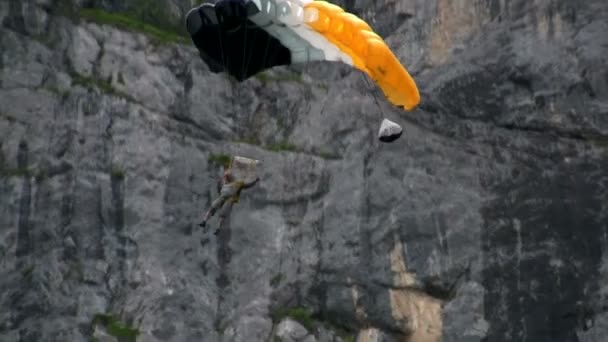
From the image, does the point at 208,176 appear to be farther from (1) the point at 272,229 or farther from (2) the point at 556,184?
(2) the point at 556,184

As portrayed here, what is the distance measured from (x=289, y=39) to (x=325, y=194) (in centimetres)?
575

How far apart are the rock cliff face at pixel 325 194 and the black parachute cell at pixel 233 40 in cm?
506

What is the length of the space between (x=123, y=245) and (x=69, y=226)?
1.14m

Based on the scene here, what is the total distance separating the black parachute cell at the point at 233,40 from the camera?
1597 cm

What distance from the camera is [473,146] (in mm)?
21203

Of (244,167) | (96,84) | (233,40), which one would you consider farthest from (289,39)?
(96,84)

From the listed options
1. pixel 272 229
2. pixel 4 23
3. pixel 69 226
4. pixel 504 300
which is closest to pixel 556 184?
pixel 504 300

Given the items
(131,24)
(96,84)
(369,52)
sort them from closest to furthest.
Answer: (369,52) < (96,84) < (131,24)

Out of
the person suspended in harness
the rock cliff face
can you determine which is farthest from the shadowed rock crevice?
the person suspended in harness

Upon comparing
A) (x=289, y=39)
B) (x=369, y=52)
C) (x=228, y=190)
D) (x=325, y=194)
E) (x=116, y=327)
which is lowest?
(x=116, y=327)

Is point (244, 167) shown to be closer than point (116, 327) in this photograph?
Yes

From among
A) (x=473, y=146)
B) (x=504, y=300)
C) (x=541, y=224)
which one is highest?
(x=473, y=146)

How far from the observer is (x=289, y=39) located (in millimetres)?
17000

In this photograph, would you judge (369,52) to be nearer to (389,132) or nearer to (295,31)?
(389,132)
